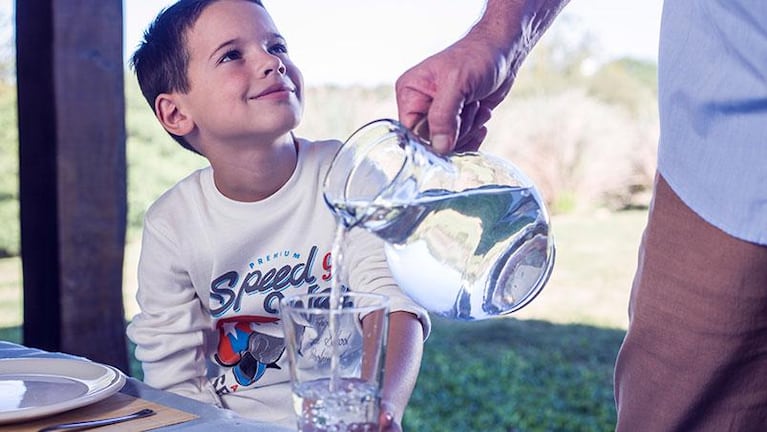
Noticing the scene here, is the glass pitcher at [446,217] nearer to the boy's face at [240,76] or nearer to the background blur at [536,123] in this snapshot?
the boy's face at [240,76]

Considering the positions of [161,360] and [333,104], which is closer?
[161,360]

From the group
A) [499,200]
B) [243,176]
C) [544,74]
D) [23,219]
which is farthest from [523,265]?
[544,74]

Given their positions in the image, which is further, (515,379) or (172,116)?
(515,379)

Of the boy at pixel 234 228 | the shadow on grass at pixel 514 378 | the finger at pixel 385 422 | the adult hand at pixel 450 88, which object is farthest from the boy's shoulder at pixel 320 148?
the shadow on grass at pixel 514 378

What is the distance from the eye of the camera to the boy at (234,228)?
172 centimetres

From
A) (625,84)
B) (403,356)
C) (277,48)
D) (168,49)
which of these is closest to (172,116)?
(168,49)

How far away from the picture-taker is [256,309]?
172 centimetres

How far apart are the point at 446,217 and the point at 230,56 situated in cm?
87

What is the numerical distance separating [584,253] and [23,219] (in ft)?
16.2

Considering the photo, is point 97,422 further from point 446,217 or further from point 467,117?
point 467,117

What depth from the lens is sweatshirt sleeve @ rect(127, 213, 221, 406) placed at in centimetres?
170

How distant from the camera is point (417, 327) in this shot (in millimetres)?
1524

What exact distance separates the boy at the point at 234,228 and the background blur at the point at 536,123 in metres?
3.77

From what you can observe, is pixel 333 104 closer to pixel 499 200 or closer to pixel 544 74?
pixel 544 74
